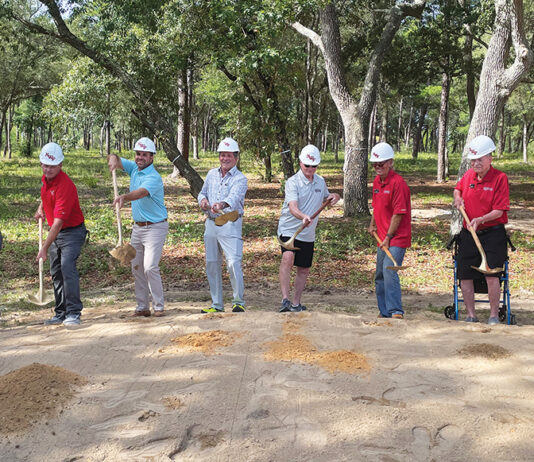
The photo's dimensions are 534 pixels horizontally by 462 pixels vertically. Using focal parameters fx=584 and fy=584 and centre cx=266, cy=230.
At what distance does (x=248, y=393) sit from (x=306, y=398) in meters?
0.41

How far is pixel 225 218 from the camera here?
20.6ft

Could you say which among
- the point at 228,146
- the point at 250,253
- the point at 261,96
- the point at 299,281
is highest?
the point at 261,96

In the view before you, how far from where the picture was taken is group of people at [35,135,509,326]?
6.12 meters

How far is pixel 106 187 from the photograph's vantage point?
24.3 metres

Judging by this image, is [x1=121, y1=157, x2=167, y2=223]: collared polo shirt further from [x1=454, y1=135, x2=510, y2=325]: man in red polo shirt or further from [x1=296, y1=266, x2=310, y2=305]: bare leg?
[x1=454, y1=135, x2=510, y2=325]: man in red polo shirt

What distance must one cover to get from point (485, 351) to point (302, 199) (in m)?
2.74

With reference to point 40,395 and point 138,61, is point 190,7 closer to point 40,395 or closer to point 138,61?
point 138,61

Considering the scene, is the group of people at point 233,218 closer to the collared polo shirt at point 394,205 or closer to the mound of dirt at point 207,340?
the collared polo shirt at point 394,205

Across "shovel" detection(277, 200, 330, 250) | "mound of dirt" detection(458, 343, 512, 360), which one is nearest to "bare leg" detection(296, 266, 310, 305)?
"shovel" detection(277, 200, 330, 250)

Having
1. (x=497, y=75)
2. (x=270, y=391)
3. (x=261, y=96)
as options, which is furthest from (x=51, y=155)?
(x=261, y=96)

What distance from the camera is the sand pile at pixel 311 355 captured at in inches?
178

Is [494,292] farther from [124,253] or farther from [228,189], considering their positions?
[124,253]

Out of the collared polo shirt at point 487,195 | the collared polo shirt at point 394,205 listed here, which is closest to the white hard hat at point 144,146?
the collared polo shirt at point 394,205

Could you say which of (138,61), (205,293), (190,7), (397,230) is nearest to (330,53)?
(190,7)
